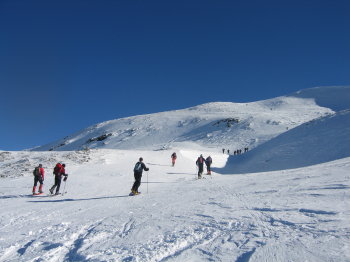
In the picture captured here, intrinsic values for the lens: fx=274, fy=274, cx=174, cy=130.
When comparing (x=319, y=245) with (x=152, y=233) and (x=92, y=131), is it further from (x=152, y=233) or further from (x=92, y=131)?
(x=92, y=131)

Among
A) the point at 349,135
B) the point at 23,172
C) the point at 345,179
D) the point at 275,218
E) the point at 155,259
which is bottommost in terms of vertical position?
the point at 155,259

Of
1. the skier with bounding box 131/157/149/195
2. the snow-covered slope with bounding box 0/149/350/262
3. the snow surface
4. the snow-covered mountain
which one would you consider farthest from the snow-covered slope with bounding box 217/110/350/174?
the snow-covered mountain

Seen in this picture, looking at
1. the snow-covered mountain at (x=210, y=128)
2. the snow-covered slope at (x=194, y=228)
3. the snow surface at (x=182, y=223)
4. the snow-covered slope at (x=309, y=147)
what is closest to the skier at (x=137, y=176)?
the snow surface at (x=182, y=223)

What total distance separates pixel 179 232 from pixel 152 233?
1.97 ft

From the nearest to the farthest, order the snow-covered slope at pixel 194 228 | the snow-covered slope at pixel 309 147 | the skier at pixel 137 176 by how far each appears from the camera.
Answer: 1. the snow-covered slope at pixel 194 228
2. the skier at pixel 137 176
3. the snow-covered slope at pixel 309 147

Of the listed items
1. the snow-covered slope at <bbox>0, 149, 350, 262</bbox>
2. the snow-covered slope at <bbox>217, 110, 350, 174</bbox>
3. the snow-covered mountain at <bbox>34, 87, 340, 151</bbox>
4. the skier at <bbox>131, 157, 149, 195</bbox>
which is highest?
the snow-covered mountain at <bbox>34, 87, 340, 151</bbox>

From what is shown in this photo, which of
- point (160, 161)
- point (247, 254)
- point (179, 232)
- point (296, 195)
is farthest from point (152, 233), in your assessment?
point (160, 161)

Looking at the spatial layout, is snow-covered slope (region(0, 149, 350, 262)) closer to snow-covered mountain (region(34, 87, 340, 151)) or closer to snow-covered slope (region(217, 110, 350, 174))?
snow-covered slope (region(217, 110, 350, 174))

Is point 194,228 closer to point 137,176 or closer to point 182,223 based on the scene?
point 182,223

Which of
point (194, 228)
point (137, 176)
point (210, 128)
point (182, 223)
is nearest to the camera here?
point (194, 228)

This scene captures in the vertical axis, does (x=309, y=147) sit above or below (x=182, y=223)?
above

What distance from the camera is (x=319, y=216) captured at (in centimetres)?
553

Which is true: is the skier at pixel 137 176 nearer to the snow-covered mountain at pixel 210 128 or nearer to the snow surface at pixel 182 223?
the snow surface at pixel 182 223

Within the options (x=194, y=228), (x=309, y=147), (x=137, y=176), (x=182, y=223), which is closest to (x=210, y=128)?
(x=309, y=147)
